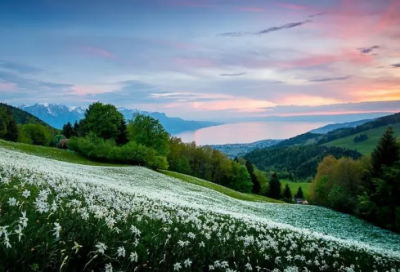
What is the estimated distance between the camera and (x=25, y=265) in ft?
14.4

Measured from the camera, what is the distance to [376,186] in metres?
50.3

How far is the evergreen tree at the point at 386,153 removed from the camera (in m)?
55.2

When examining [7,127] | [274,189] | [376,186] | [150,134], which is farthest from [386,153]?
[7,127]

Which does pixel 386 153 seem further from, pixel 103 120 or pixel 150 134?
pixel 103 120

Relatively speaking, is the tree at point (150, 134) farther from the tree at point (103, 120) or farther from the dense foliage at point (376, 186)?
the dense foliage at point (376, 186)

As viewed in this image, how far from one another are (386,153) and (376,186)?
8988mm

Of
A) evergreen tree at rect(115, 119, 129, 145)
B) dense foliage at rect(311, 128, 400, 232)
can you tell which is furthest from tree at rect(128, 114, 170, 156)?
dense foliage at rect(311, 128, 400, 232)

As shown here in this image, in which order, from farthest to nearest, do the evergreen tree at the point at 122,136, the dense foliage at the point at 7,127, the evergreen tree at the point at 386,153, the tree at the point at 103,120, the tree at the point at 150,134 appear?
the dense foliage at the point at 7,127 → the evergreen tree at the point at 122,136 → the tree at the point at 103,120 → the tree at the point at 150,134 → the evergreen tree at the point at 386,153

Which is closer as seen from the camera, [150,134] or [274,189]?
[150,134]

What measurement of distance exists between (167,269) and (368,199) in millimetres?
54303

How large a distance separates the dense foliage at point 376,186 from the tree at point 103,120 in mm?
63860

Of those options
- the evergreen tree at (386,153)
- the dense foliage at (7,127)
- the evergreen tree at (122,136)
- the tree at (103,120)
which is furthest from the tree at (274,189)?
the dense foliage at (7,127)

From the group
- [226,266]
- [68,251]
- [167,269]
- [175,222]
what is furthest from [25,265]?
[175,222]

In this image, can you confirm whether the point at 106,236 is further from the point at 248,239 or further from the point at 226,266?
the point at 248,239
